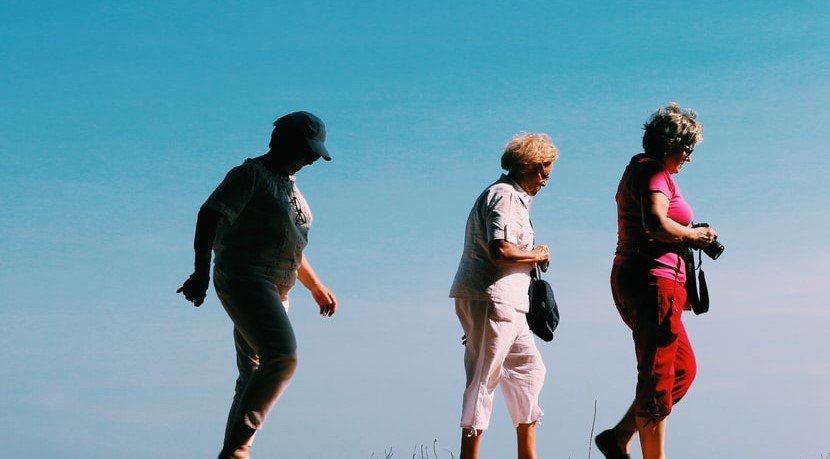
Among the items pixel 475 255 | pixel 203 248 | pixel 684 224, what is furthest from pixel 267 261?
pixel 684 224

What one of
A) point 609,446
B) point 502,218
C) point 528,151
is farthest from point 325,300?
point 609,446

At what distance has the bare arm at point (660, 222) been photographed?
22.2 feet

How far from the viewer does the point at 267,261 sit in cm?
649

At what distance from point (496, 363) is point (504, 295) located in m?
0.41

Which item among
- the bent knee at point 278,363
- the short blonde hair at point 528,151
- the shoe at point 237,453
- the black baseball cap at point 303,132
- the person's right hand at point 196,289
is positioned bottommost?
the shoe at point 237,453

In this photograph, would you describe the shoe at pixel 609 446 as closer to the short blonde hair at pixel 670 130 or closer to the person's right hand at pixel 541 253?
the person's right hand at pixel 541 253

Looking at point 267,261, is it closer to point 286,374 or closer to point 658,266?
point 286,374

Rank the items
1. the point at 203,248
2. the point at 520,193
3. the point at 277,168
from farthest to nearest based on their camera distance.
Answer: the point at 520,193
the point at 277,168
the point at 203,248

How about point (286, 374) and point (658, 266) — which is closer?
point (286, 374)

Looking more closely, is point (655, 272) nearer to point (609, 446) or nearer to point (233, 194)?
point (609, 446)

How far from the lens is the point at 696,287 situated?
23.2ft

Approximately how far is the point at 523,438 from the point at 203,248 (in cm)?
236

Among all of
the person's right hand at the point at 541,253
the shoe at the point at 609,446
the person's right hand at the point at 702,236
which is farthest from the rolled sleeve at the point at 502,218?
the shoe at the point at 609,446

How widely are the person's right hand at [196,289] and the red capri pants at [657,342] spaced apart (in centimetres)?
252
